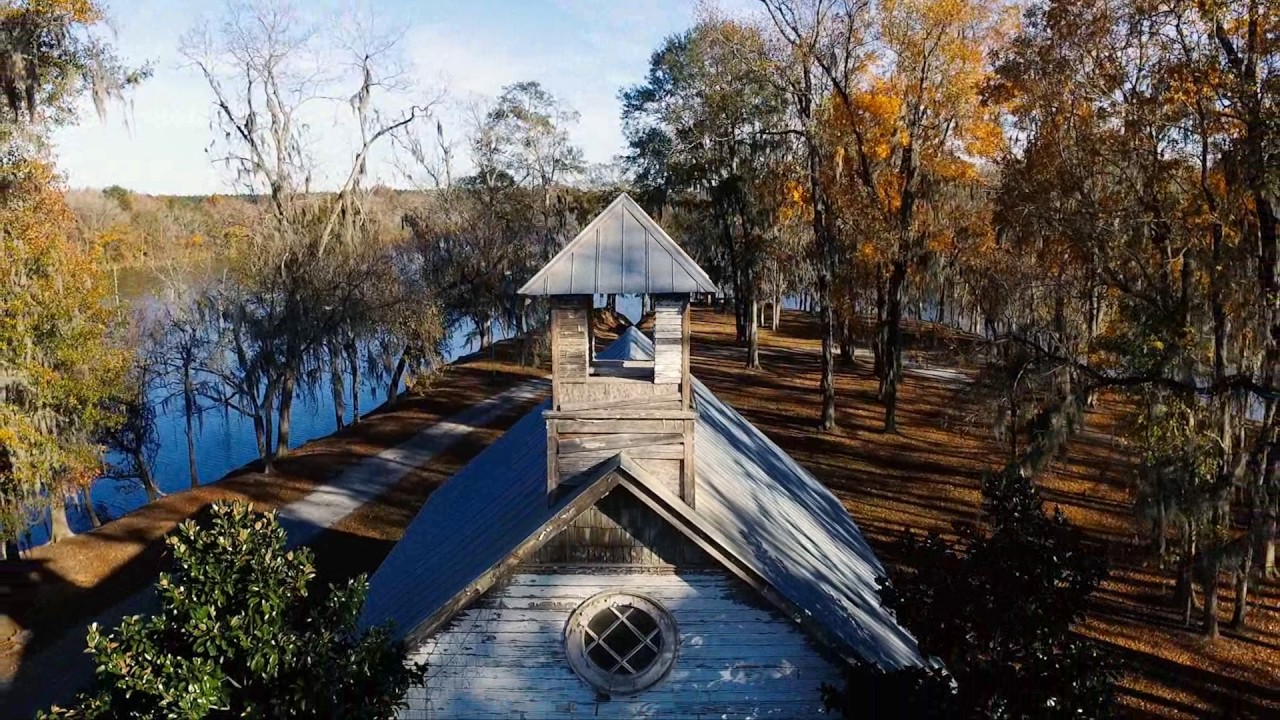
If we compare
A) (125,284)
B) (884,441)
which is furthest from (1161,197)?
(125,284)

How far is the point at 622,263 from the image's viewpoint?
1004 centimetres

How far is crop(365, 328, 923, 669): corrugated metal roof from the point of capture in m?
10.0

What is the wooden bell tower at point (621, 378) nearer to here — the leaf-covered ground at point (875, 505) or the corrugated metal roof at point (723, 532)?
the corrugated metal roof at point (723, 532)

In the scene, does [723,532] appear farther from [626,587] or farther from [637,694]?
[637,694]

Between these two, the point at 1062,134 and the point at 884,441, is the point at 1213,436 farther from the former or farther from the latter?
the point at 884,441

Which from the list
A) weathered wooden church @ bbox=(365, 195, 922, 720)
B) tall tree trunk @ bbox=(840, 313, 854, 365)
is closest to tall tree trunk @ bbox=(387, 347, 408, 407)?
tall tree trunk @ bbox=(840, 313, 854, 365)

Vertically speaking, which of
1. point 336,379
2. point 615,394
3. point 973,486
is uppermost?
point 615,394

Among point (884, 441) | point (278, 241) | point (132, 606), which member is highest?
point (278, 241)

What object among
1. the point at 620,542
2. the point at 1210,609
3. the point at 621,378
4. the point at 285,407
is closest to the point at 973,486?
A: the point at 1210,609

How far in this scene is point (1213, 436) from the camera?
14.3 meters

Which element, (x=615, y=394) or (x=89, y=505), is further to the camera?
(x=89, y=505)

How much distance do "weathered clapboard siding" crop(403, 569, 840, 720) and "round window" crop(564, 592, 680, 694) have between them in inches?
3.9

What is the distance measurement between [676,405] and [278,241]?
69.5ft

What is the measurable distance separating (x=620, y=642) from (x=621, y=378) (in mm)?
2937
